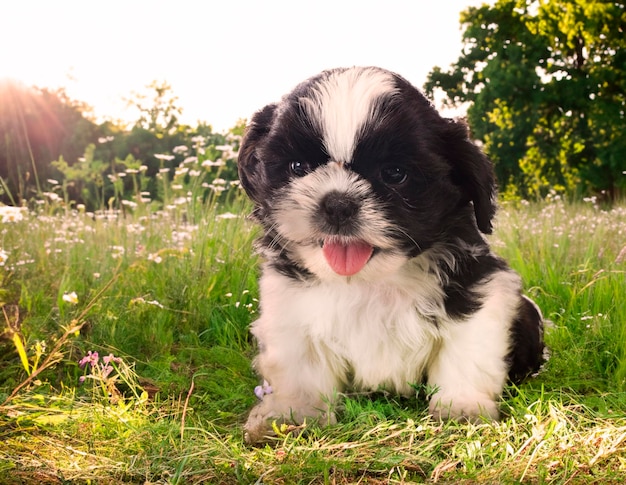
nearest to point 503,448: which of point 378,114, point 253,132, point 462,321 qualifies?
point 462,321

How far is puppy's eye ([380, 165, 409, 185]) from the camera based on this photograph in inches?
117

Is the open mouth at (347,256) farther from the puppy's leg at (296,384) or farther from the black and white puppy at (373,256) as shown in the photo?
the puppy's leg at (296,384)

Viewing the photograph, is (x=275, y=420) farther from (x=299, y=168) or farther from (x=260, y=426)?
(x=299, y=168)

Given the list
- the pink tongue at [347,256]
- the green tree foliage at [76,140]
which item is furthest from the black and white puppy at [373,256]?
the green tree foliage at [76,140]

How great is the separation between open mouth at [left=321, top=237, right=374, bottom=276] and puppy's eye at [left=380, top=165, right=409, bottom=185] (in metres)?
0.29

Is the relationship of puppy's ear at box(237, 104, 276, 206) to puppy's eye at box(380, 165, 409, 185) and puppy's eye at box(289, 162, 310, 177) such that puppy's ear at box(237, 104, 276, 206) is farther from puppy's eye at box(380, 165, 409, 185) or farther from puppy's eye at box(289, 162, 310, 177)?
puppy's eye at box(380, 165, 409, 185)

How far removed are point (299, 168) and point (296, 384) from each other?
1.11 meters

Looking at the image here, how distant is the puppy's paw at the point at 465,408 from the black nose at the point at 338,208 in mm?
1130

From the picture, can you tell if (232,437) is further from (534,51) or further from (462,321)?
(534,51)

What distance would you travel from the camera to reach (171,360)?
15.3 ft

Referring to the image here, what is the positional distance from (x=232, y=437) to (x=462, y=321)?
1.22m

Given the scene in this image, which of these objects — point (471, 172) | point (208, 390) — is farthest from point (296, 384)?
point (471, 172)

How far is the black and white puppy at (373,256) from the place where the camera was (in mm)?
2932

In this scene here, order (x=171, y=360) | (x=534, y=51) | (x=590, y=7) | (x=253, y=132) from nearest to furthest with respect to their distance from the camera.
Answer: (x=253, y=132)
(x=171, y=360)
(x=590, y=7)
(x=534, y=51)
